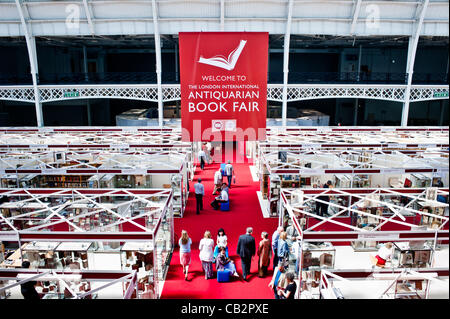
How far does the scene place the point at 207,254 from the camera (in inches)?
351

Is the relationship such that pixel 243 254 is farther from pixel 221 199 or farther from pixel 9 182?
pixel 9 182

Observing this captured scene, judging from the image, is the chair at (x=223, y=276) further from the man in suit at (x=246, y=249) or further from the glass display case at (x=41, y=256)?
the glass display case at (x=41, y=256)

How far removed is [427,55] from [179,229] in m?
29.9

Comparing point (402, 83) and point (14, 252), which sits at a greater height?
point (402, 83)

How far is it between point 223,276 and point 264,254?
3.80 ft

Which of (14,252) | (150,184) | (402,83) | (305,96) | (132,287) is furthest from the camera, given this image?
(402,83)

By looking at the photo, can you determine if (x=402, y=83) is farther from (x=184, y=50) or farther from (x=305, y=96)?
(x=184, y=50)

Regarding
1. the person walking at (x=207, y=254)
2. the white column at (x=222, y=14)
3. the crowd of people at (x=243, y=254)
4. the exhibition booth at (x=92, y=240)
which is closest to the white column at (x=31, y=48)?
the white column at (x=222, y=14)

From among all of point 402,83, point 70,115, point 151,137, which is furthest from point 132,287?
point 70,115

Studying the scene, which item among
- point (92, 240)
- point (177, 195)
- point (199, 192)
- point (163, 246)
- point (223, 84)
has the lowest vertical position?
point (163, 246)

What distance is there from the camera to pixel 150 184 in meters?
13.9

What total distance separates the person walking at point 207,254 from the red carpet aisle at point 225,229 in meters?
0.23

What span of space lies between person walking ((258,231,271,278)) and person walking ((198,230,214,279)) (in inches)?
47.5

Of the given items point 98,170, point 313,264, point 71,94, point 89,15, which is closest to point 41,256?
point 98,170
